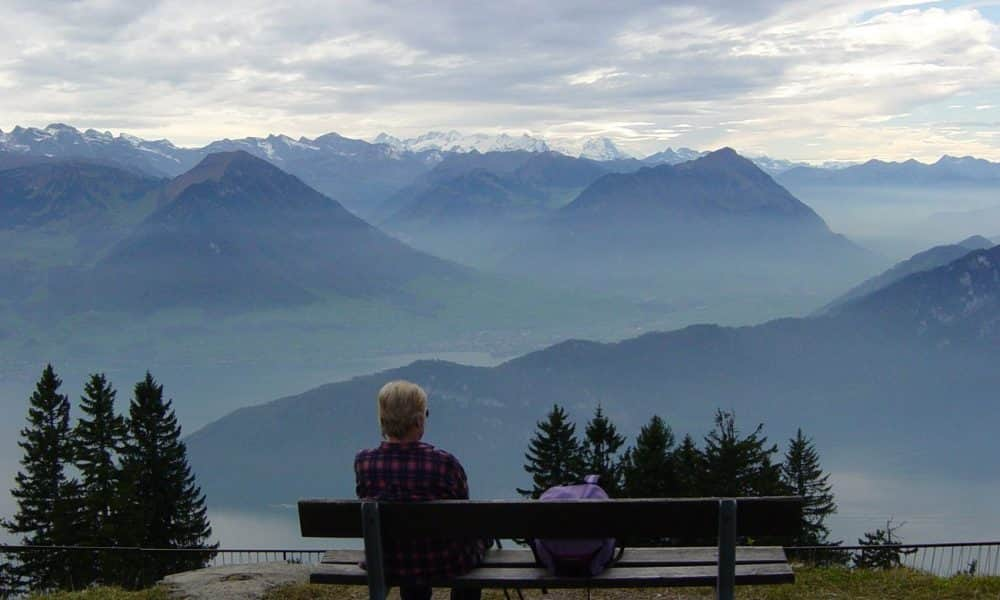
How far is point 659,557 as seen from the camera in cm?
561

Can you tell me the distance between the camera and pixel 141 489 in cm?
3303

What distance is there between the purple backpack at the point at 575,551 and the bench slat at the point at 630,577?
0.17 feet

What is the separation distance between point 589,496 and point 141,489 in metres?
31.4

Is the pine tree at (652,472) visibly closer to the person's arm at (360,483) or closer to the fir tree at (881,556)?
the fir tree at (881,556)

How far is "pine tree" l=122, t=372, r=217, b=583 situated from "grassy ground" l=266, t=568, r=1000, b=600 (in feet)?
81.7

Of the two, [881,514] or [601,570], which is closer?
[601,570]

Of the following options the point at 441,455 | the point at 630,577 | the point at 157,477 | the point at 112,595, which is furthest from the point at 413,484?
the point at 157,477

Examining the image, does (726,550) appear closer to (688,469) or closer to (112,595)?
(112,595)

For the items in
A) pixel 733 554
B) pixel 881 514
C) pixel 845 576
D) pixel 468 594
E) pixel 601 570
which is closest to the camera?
pixel 733 554

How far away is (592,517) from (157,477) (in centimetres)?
3230

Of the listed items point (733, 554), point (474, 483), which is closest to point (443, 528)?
point (733, 554)

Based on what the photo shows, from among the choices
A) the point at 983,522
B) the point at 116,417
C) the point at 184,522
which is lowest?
the point at 983,522

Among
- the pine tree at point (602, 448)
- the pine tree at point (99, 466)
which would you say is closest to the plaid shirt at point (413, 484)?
the pine tree at point (99, 466)

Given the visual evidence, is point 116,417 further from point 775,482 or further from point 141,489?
point 775,482
